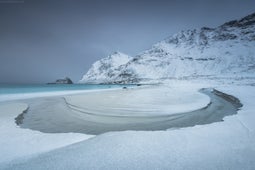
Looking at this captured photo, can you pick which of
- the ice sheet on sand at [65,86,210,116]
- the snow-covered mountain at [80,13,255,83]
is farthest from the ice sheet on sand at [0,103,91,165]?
the snow-covered mountain at [80,13,255,83]

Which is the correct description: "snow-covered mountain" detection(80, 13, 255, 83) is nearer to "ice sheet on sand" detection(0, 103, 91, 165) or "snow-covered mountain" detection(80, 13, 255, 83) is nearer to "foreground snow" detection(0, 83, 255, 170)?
"foreground snow" detection(0, 83, 255, 170)

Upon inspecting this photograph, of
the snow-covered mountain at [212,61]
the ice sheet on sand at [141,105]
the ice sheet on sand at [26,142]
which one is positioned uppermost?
the snow-covered mountain at [212,61]

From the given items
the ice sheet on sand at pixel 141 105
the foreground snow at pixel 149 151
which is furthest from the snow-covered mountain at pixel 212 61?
the foreground snow at pixel 149 151

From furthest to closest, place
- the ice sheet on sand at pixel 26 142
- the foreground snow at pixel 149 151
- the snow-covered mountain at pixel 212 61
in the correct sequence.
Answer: the snow-covered mountain at pixel 212 61 → the ice sheet on sand at pixel 26 142 → the foreground snow at pixel 149 151

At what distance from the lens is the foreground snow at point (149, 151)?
303 centimetres

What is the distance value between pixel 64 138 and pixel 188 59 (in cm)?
18907

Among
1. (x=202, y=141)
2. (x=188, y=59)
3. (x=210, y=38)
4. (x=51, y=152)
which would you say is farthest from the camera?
(x=210, y=38)

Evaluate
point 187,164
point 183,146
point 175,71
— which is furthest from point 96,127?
point 175,71

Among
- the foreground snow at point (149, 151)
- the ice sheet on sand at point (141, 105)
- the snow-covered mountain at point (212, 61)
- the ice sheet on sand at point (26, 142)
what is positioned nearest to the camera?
the foreground snow at point (149, 151)

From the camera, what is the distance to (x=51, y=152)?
3.66 meters

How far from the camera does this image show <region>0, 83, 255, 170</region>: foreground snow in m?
3.03

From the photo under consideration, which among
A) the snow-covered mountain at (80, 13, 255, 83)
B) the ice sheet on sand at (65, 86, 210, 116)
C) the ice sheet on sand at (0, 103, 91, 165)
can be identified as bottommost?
the ice sheet on sand at (65, 86, 210, 116)

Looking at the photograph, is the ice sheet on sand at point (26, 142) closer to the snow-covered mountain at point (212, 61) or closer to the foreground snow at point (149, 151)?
the foreground snow at point (149, 151)

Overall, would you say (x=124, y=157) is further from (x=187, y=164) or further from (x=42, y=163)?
(x=42, y=163)
